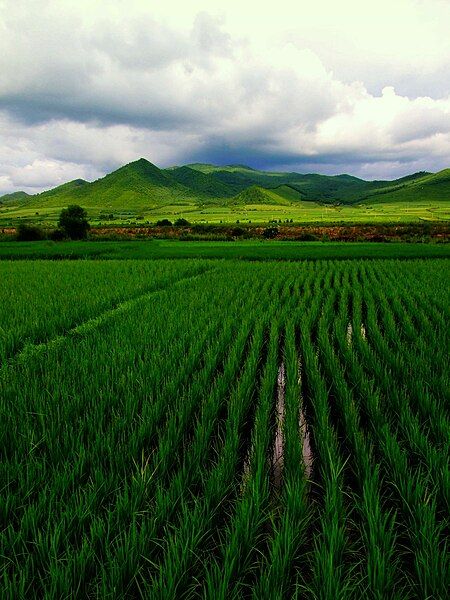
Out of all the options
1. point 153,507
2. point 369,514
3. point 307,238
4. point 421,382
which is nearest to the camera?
point 369,514

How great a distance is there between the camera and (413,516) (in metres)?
2.14

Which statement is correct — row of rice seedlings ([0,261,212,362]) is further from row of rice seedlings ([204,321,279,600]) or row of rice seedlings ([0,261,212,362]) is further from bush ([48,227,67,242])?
bush ([48,227,67,242])

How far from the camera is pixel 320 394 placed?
12.7 ft

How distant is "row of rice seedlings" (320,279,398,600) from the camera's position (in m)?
1.76

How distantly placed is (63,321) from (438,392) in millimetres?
5980

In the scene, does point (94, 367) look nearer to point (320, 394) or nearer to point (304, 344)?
point (320, 394)

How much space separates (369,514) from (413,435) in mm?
1147

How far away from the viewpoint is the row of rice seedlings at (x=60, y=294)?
6.17m

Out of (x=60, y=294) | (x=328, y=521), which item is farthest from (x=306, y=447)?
(x=60, y=294)

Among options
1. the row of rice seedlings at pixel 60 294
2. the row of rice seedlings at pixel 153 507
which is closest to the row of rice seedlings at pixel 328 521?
the row of rice seedlings at pixel 153 507

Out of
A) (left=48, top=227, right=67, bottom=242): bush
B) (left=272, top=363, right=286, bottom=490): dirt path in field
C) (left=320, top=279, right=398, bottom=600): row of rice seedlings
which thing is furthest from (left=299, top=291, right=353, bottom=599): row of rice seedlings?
(left=48, top=227, right=67, bottom=242): bush

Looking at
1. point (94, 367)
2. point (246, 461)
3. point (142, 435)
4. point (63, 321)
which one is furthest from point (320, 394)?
point (63, 321)

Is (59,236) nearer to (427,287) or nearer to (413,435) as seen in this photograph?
(427,287)

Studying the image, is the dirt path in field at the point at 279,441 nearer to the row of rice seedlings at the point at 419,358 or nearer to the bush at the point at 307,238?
the row of rice seedlings at the point at 419,358
